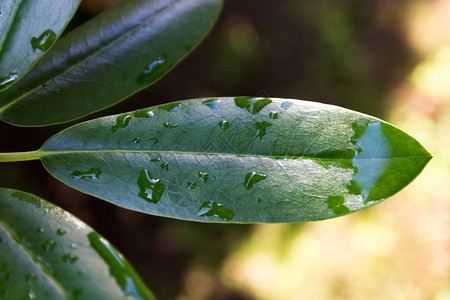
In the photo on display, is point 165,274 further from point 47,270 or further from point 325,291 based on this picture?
point 47,270

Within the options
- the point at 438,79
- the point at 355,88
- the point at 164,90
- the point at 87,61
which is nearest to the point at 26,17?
the point at 87,61

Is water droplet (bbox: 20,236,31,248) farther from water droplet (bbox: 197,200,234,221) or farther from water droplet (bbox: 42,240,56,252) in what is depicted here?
water droplet (bbox: 197,200,234,221)

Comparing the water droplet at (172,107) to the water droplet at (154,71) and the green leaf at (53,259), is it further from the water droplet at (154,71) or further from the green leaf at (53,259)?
the green leaf at (53,259)

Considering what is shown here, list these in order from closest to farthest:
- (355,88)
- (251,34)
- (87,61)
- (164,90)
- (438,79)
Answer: (87,61) → (164,90) → (251,34) → (355,88) → (438,79)

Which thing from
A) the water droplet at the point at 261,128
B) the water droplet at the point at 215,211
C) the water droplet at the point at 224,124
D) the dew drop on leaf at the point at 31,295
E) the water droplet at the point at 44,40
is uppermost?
the water droplet at the point at 44,40

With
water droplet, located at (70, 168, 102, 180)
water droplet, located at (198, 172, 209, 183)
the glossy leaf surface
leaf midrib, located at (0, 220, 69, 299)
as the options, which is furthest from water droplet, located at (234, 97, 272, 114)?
leaf midrib, located at (0, 220, 69, 299)

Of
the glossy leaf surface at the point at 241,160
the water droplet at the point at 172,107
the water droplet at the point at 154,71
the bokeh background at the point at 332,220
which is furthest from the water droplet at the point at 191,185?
the bokeh background at the point at 332,220
